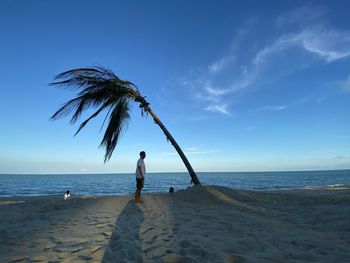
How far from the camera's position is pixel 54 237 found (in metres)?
4.77

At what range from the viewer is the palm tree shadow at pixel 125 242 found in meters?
3.67

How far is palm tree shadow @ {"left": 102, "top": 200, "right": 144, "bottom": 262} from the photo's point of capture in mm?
3668

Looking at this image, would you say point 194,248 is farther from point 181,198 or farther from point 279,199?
point 279,199

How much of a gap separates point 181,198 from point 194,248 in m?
6.49

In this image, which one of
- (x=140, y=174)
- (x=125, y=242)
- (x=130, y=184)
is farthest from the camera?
(x=130, y=184)

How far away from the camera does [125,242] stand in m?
4.37

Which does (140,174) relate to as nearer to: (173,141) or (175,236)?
(173,141)

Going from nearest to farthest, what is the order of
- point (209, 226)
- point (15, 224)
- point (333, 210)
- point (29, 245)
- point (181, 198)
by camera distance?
point (29, 245) → point (209, 226) → point (15, 224) → point (333, 210) → point (181, 198)

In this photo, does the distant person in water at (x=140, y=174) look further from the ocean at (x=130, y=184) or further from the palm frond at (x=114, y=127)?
the ocean at (x=130, y=184)

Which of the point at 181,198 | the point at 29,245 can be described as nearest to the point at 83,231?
the point at 29,245

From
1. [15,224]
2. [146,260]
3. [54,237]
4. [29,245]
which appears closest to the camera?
[146,260]

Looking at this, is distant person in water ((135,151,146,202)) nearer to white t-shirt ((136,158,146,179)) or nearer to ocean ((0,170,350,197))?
white t-shirt ((136,158,146,179))

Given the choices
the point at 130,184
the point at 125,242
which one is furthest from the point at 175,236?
the point at 130,184

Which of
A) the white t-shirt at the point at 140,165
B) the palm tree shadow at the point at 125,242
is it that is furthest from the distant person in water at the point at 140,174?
the palm tree shadow at the point at 125,242
